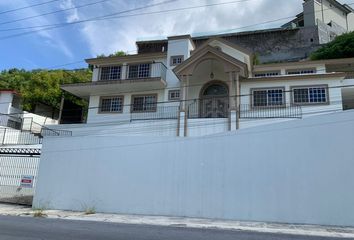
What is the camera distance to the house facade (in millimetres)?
21547

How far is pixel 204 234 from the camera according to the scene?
9.77 m

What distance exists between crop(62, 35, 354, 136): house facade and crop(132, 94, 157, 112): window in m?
0.07

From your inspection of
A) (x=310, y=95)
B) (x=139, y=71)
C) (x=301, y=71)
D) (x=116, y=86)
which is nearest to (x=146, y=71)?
(x=139, y=71)

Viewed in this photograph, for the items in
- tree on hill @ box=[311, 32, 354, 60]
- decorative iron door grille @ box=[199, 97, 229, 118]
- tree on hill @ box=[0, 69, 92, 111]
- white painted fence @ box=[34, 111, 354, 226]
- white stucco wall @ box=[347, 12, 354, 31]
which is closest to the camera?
white painted fence @ box=[34, 111, 354, 226]

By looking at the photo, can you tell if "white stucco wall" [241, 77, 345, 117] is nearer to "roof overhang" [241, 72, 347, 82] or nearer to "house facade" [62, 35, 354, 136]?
"house facade" [62, 35, 354, 136]

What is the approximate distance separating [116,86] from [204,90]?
6.66m

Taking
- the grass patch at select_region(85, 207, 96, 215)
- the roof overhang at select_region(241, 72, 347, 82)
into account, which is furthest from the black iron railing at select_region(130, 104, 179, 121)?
the grass patch at select_region(85, 207, 96, 215)

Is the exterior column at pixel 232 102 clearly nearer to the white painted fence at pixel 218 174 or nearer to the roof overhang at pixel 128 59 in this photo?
the white painted fence at pixel 218 174

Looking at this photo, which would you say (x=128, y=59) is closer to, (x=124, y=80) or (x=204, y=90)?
(x=124, y=80)

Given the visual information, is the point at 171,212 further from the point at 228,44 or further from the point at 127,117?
the point at 228,44

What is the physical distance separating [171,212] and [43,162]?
712 centimetres

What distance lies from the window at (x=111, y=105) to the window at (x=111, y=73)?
184cm

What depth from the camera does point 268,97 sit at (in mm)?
22844

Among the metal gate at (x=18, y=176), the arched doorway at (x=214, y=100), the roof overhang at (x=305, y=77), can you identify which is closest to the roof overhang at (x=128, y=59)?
the arched doorway at (x=214, y=100)
